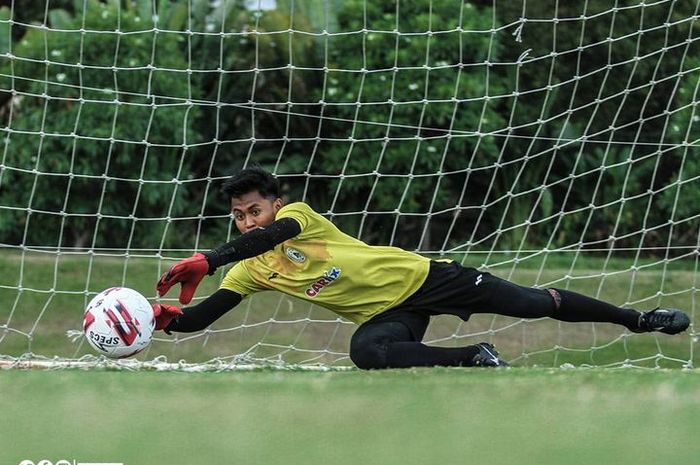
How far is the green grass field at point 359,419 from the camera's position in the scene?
4449 millimetres

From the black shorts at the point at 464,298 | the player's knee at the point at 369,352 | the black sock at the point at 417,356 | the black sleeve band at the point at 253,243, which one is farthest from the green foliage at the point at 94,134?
the black sock at the point at 417,356

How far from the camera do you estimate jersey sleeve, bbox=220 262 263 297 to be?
6227mm

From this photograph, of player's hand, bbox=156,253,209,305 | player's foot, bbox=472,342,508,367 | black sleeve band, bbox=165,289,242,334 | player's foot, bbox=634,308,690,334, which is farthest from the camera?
player's foot, bbox=634,308,690,334

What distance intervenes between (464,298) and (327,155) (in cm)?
407

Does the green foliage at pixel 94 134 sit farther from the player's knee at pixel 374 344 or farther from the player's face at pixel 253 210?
the player's knee at pixel 374 344

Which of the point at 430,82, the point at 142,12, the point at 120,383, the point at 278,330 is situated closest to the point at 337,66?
the point at 430,82

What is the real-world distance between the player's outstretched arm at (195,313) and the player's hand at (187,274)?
480 mm

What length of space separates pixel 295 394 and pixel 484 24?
6.73m

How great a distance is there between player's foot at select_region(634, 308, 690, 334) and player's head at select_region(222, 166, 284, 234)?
71.0 inches

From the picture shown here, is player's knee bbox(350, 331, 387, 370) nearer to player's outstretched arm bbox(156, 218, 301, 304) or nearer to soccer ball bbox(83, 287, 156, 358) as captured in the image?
player's outstretched arm bbox(156, 218, 301, 304)

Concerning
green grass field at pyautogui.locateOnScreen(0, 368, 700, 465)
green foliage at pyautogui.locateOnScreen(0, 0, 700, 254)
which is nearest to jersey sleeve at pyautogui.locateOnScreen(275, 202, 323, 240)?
green grass field at pyautogui.locateOnScreen(0, 368, 700, 465)

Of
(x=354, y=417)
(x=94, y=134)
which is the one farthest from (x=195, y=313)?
(x=94, y=134)

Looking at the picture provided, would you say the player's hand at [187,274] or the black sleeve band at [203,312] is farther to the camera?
the black sleeve band at [203,312]

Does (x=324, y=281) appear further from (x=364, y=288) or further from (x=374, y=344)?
(x=374, y=344)
